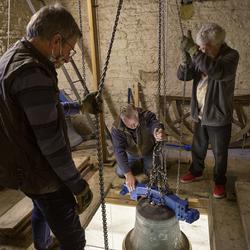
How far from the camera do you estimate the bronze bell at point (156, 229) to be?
140 cm

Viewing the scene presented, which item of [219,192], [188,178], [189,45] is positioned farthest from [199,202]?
[189,45]

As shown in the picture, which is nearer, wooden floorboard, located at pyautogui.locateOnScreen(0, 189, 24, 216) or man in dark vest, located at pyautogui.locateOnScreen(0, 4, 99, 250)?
man in dark vest, located at pyautogui.locateOnScreen(0, 4, 99, 250)

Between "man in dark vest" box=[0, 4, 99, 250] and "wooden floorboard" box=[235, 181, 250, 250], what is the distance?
47.8 inches

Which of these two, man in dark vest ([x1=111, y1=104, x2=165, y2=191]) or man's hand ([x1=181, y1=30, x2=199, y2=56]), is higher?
man's hand ([x1=181, y1=30, x2=199, y2=56])

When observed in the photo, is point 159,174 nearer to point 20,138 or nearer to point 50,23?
point 20,138

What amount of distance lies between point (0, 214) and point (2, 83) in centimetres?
156

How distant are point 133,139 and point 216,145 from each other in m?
0.71

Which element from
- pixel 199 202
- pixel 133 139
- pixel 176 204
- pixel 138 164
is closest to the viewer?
pixel 176 204

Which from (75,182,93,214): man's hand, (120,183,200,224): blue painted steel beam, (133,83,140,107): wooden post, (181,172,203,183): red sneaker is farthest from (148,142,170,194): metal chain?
(133,83,140,107): wooden post

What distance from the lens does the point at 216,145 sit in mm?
2297

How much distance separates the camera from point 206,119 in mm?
2271

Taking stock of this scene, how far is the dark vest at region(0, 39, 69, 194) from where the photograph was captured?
1032 mm

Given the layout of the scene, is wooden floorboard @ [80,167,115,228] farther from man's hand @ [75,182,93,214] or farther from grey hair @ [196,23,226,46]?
grey hair @ [196,23,226,46]

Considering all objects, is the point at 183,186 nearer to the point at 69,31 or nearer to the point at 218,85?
the point at 218,85
